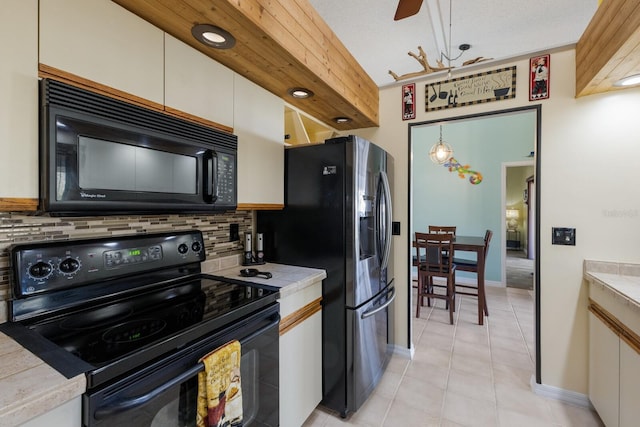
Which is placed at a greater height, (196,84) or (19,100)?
(196,84)

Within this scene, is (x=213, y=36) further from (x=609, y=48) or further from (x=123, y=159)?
(x=609, y=48)

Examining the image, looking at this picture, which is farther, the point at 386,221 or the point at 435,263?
the point at 435,263

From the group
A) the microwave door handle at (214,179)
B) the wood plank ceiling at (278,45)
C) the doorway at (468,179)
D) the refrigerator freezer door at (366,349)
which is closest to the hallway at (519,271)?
the doorway at (468,179)

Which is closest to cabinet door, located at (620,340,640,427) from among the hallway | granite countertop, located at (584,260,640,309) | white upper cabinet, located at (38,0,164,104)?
granite countertop, located at (584,260,640,309)

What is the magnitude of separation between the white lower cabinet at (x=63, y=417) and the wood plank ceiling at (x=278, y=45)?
1.29 meters

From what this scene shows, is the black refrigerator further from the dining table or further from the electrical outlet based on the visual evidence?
the dining table

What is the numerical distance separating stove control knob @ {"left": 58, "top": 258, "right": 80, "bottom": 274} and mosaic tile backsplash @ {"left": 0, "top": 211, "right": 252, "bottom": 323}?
0.12 meters

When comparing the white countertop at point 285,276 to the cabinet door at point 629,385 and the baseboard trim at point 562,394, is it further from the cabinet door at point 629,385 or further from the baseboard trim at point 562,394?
the baseboard trim at point 562,394

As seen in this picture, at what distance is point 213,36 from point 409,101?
5.68 ft

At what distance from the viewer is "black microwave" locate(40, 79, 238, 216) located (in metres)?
0.91

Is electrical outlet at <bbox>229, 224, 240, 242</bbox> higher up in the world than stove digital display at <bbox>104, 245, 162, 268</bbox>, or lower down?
higher up

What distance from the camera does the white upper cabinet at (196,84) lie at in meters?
1.28

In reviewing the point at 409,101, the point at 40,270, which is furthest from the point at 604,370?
the point at 40,270

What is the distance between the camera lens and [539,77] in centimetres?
202
